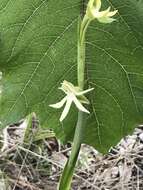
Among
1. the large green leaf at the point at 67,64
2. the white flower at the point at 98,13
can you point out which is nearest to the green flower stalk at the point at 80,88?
the white flower at the point at 98,13

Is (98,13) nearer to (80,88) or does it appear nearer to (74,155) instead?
(80,88)

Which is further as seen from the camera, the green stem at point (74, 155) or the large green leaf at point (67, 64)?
the large green leaf at point (67, 64)

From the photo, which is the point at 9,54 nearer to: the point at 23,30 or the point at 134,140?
the point at 23,30

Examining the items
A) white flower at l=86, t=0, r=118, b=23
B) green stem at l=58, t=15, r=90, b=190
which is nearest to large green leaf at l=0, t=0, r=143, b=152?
green stem at l=58, t=15, r=90, b=190

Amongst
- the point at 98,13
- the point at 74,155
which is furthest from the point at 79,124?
the point at 98,13

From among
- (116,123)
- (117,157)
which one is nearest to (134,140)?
(117,157)

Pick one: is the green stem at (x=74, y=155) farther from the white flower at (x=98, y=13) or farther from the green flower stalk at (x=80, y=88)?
the white flower at (x=98, y=13)
